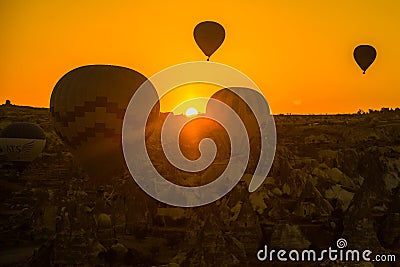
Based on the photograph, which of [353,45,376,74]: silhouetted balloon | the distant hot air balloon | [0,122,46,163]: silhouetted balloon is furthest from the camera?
[353,45,376,74]: silhouetted balloon

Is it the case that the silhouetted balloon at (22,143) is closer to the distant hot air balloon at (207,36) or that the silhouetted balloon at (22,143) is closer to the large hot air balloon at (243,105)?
the distant hot air balloon at (207,36)

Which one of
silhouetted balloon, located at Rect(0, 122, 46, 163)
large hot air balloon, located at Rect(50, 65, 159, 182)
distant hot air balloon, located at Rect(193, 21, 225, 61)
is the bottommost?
large hot air balloon, located at Rect(50, 65, 159, 182)

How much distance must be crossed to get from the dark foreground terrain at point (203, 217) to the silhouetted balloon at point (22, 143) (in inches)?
41.9

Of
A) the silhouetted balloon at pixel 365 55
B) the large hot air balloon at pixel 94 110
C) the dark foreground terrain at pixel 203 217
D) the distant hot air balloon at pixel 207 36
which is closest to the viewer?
the dark foreground terrain at pixel 203 217

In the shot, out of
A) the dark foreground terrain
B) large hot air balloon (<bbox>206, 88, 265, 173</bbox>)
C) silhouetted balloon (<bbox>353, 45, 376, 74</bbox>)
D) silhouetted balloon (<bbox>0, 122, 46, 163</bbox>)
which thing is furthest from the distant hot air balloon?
silhouetted balloon (<bbox>0, 122, 46, 163</bbox>)

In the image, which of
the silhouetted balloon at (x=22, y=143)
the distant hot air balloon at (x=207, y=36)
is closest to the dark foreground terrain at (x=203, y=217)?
the silhouetted balloon at (x=22, y=143)

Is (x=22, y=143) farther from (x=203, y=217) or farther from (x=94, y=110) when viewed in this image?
(x=203, y=217)

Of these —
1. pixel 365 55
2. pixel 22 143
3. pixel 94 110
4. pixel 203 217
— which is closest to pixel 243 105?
pixel 365 55

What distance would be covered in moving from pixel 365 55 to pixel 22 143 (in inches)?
1284

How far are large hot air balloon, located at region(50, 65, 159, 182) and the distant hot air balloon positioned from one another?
15.1 meters

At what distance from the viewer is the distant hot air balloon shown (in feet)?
153

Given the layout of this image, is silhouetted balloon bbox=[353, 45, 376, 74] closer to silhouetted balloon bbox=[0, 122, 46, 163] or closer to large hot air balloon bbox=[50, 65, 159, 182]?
large hot air balloon bbox=[50, 65, 159, 182]

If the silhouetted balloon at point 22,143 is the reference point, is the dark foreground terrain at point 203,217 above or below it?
below

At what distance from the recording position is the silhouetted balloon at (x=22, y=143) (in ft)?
151
